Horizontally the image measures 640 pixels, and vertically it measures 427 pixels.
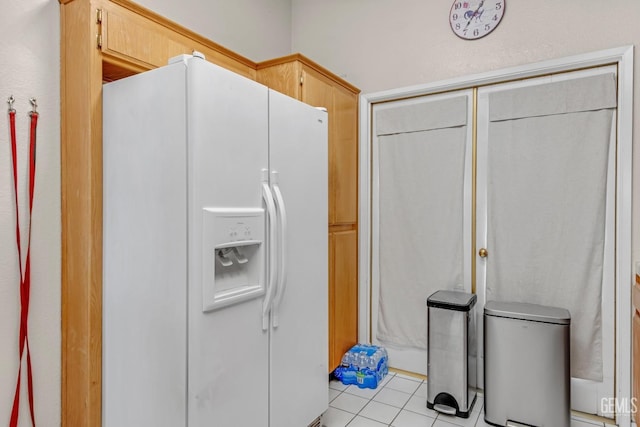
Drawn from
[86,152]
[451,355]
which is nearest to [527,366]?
[451,355]

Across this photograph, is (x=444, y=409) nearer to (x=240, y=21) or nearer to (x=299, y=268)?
(x=299, y=268)

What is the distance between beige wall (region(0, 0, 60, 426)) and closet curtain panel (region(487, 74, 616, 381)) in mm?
2500

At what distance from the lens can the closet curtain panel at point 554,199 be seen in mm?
2227

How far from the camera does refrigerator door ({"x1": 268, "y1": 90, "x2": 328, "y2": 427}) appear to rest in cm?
169

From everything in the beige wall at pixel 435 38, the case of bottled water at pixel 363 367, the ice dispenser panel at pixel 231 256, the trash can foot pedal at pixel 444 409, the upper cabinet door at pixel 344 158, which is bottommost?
the trash can foot pedal at pixel 444 409

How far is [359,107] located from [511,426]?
7.89 ft

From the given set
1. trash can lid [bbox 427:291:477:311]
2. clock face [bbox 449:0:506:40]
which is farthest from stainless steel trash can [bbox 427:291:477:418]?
clock face [bbox 449:0:506:40]

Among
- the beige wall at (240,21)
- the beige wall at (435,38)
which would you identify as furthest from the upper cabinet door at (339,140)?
the beige wall at (240,21)

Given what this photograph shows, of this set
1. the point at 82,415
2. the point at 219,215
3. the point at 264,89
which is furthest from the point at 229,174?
the point at 82,415

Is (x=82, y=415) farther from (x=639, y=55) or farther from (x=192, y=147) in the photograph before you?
(x=639, y=55)

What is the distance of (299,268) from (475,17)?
2133 millimetres

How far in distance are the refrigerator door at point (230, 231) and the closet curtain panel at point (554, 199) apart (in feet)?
5.63

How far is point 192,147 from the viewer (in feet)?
4.28

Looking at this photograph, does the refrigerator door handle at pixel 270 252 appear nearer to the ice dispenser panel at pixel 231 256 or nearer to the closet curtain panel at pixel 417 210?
the ice dispenser panel at pixel 231 256
